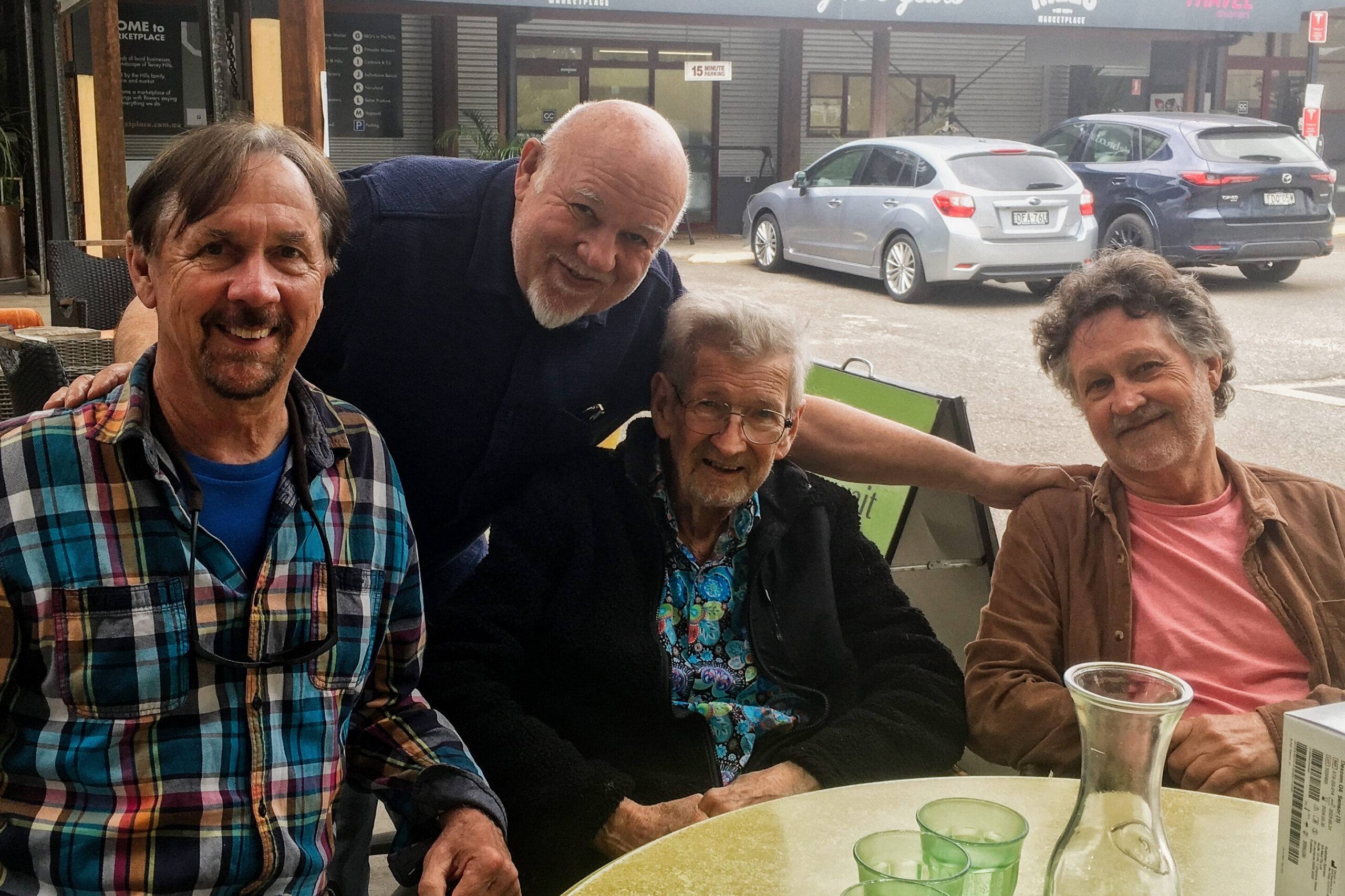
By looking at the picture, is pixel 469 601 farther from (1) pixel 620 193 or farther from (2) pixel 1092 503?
(2) pixel 1092 503

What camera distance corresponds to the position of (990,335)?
30.5 ft

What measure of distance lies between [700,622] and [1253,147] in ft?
34.9

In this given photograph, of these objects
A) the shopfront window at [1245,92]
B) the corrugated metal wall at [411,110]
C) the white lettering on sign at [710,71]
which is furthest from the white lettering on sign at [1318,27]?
the corrugated metal wall at [411,110]

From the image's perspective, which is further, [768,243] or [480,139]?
[480,139]

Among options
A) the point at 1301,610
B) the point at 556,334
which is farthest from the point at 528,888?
the point at 1301,610

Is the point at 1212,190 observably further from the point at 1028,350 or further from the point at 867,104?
the point at 867,104

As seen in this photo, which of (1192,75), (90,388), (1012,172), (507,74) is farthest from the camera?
(1192,75)

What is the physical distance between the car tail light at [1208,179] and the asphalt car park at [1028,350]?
973 millimetres

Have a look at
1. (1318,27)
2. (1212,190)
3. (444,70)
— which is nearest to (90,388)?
(1212,190)

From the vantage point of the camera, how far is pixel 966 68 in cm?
1878

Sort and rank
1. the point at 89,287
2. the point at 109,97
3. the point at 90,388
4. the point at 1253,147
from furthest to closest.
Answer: the point at 1253,147
the point at 109,97
the point at 89,287
the point at 90,388

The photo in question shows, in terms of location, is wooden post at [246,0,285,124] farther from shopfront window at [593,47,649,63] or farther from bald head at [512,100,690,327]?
shopfront window at [593,47,649,63]

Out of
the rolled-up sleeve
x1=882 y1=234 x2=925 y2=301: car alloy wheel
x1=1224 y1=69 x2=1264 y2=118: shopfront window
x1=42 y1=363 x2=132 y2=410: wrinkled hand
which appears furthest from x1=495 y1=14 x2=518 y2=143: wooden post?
the rolled-up sleeve

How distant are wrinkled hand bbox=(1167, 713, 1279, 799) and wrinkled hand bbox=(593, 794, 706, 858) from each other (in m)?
0.67
